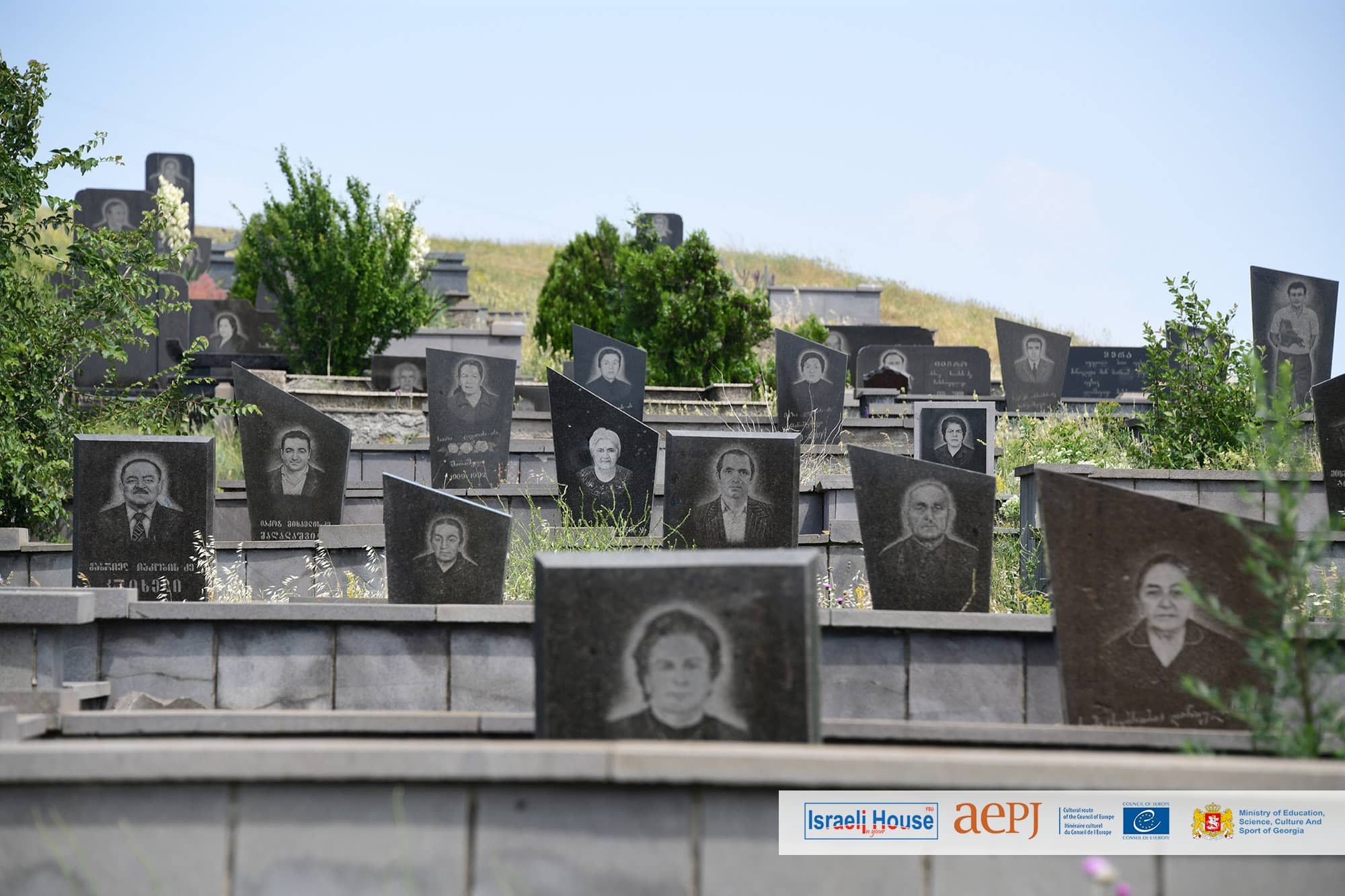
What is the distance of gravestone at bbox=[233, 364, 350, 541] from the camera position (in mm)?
9422

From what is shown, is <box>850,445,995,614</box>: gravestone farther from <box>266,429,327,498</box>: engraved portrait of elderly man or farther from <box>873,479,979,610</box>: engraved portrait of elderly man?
<box>266,429,327,498</box>: engraved portrait of elderly man

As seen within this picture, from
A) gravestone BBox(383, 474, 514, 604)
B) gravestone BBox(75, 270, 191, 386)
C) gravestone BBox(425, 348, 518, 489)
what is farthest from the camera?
gravestone BBox(75, 270, 191, 386)

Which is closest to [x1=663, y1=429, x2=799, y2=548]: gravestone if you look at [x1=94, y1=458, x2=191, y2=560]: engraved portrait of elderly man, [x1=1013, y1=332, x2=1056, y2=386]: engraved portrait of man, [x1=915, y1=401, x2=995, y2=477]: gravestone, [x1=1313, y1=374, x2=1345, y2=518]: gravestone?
[x1=915, y1=401, x2=995, y2=477]: gravestone

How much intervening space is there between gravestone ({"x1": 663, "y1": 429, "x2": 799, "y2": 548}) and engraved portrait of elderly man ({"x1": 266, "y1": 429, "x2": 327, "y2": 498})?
115 inches

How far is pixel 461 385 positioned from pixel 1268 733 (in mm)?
8664

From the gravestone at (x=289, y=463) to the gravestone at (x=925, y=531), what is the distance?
4.36 m

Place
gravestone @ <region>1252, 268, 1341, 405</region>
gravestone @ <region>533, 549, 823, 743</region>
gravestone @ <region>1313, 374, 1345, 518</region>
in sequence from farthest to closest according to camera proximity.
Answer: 1. gravestone @ <region>1252, 268, 1341, 405</region>
2. gravestone @ <region>1313, 374, 1345, 518</region>
3. gravestone @ <region>533, 549, 823, 743</region>

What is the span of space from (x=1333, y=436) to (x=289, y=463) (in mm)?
8083

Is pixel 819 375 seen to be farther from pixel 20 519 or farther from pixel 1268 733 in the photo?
pixel 1268 733

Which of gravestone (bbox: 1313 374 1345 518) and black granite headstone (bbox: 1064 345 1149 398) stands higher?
black granite headstone (bbox: 1064 345 1149 398)

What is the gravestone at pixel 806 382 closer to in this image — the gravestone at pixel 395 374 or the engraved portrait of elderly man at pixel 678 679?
the gravestone at pixel 395 374

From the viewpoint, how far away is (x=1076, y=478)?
16.0ft

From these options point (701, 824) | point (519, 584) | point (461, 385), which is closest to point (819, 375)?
point (461, 385)

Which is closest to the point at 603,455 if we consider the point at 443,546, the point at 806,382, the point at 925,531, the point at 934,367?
the point at 443,546
